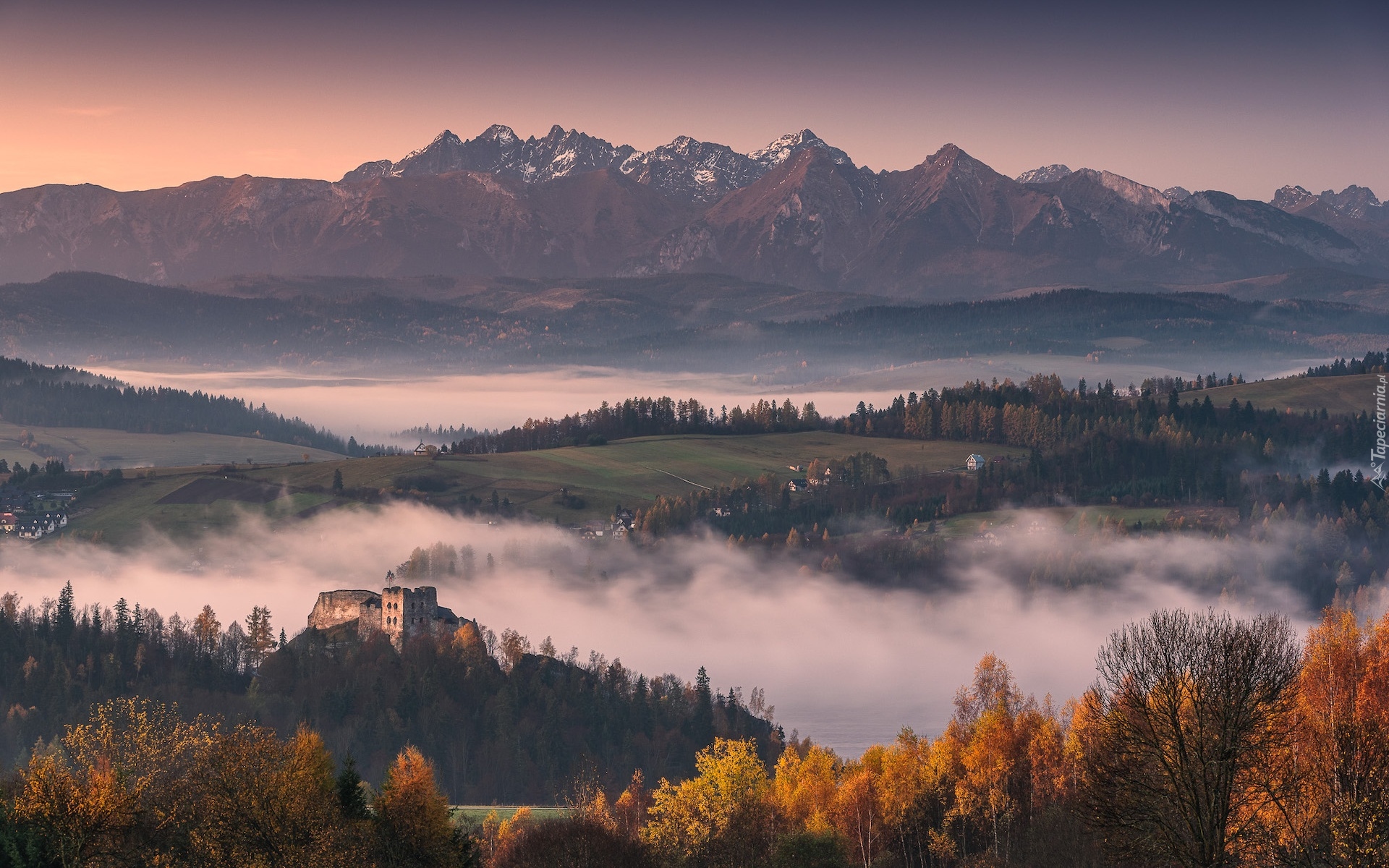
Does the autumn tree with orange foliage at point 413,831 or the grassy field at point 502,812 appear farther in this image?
the grassy field at point 502,812

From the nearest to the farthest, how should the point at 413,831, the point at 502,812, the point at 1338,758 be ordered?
the point at 1338,758, the point at 413,831, the point at 502,812

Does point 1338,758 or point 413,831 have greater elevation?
point 1338,758

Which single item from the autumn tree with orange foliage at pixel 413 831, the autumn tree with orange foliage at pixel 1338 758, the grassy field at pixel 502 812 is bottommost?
the grassy field at pixel 502 812

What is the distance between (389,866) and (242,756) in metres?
8.26

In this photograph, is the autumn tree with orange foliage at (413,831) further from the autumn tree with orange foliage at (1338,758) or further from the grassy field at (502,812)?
the grassy field at (502,812)

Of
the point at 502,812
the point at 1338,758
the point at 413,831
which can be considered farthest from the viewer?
the point at 502,812

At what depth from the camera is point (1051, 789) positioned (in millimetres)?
111000

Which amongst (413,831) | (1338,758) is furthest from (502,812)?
(1338,758)

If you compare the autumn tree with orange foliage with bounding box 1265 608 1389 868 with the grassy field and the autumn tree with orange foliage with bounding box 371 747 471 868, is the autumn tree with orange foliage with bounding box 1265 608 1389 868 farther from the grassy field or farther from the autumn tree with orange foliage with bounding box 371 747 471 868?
the grassy field

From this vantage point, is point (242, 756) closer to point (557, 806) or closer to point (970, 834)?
point (970, 834)

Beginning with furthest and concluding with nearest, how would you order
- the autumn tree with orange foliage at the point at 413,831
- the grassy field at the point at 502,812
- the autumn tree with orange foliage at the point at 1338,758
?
1. the grassy field at the point at 502,812
2. the autumn tree with orange foliage at the point at 413,831
3. the autumn tree with orange foliage at the point at 1338,758

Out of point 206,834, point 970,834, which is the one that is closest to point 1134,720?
point 206,834

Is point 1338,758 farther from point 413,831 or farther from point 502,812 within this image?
point 502,812

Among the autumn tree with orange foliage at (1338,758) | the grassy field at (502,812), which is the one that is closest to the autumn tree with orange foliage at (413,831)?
the autumn tree with orange foliage at (1338,758)
